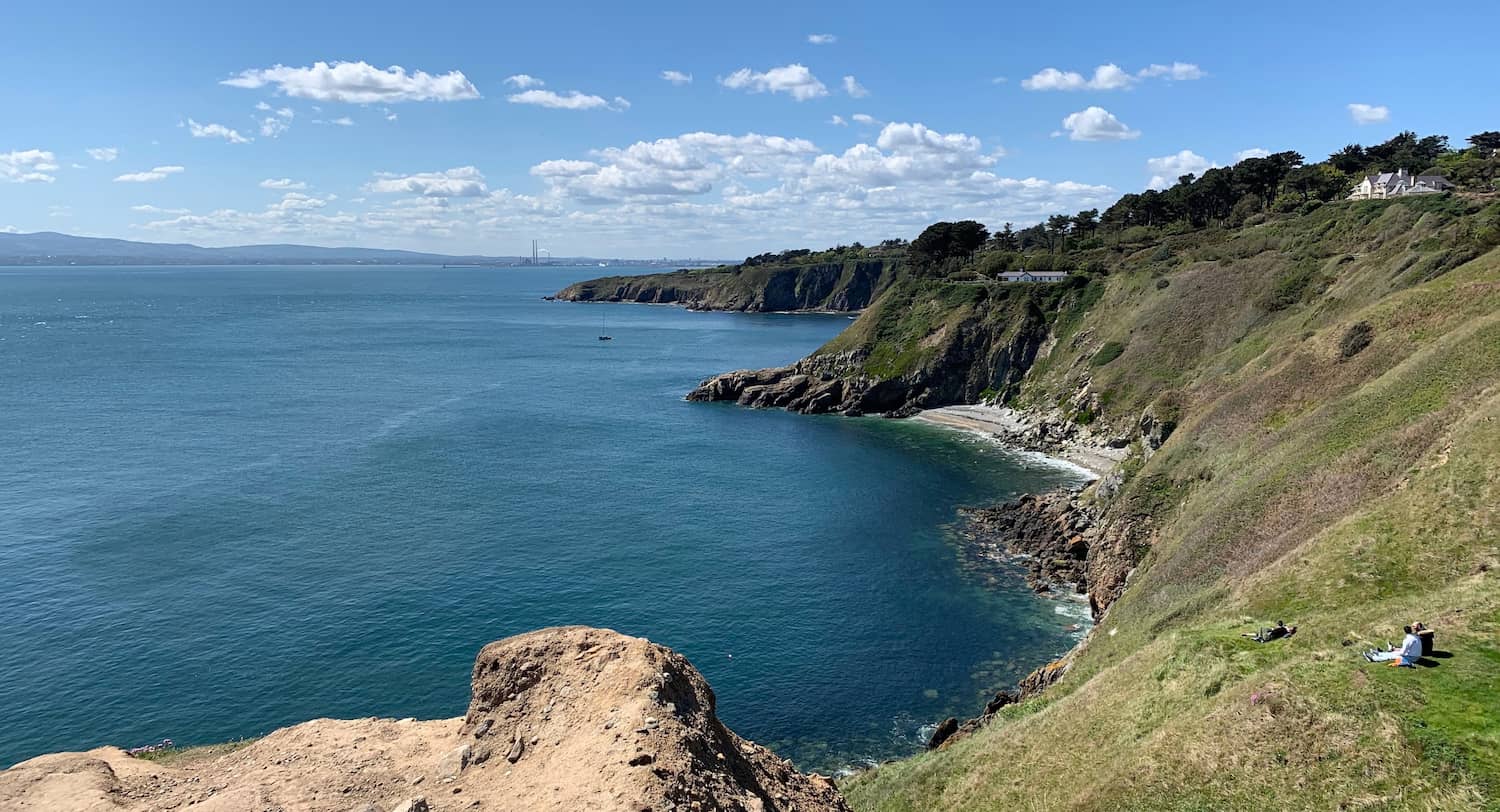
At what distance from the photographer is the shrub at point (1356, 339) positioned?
2232 inches

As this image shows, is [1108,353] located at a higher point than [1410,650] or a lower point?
higher

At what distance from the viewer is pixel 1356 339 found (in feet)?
188

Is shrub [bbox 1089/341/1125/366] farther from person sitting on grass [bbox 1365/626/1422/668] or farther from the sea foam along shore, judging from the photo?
person sitting on grass [bbox 1365/626/1422/668]

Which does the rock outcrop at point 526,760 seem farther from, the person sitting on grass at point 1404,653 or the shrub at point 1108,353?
the shrub at point 1108,353

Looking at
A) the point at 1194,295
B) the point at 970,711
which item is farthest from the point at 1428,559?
the point at 1194,295

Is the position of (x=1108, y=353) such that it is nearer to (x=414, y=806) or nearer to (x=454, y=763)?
(x=454, y=763)

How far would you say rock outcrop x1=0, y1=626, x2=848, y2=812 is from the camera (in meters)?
18.3

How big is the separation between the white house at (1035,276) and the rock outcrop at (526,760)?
126339 millimetres

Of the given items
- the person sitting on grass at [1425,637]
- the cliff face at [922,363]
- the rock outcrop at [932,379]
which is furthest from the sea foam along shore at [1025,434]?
the person sitting on grass at [1425,637]

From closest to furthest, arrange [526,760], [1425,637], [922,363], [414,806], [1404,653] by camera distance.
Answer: [414,806] → [526,760] → [1404,653] → [1425,637] → [922,363]

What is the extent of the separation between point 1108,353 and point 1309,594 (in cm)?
7600

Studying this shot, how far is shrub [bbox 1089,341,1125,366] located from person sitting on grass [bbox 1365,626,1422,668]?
275ft

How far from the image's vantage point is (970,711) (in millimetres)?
44656

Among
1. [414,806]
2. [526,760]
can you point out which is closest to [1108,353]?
[526,760]
